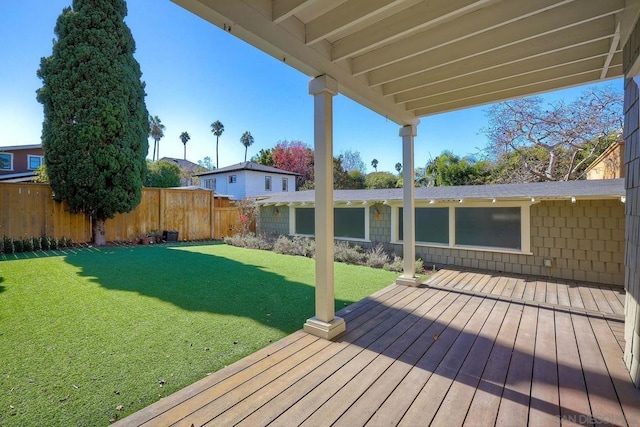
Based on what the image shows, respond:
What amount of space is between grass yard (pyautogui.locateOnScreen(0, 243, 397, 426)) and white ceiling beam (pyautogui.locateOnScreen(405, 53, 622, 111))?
10.9 ft

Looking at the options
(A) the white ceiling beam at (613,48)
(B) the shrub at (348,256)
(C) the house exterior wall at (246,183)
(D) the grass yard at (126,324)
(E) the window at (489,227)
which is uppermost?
(C) the house exterior wall at (246,183)

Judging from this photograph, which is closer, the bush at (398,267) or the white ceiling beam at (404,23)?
the white ceiling beam at (404,23)

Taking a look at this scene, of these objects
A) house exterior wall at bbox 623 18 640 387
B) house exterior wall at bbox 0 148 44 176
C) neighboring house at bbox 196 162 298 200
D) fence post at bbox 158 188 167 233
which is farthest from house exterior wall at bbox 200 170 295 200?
house exterior wall at bbox 623 18 640 387

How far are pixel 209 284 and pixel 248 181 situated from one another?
15247 millimetres

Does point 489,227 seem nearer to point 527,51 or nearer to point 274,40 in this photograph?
point 527,51

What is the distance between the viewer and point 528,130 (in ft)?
48.3

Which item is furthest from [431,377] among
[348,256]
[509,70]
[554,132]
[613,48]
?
[554,132]

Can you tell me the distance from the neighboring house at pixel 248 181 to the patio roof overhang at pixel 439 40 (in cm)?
1644

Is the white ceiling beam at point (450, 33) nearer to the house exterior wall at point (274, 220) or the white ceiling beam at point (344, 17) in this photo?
the white ceiling beam at point (344, 17)

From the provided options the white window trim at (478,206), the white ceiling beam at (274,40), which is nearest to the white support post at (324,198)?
the white ceiling beam at (274,40)

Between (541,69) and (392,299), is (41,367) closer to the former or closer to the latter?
(392,299)

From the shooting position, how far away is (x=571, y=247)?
5.85 m

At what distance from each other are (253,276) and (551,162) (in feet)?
52.1

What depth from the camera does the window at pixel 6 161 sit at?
17.5m
